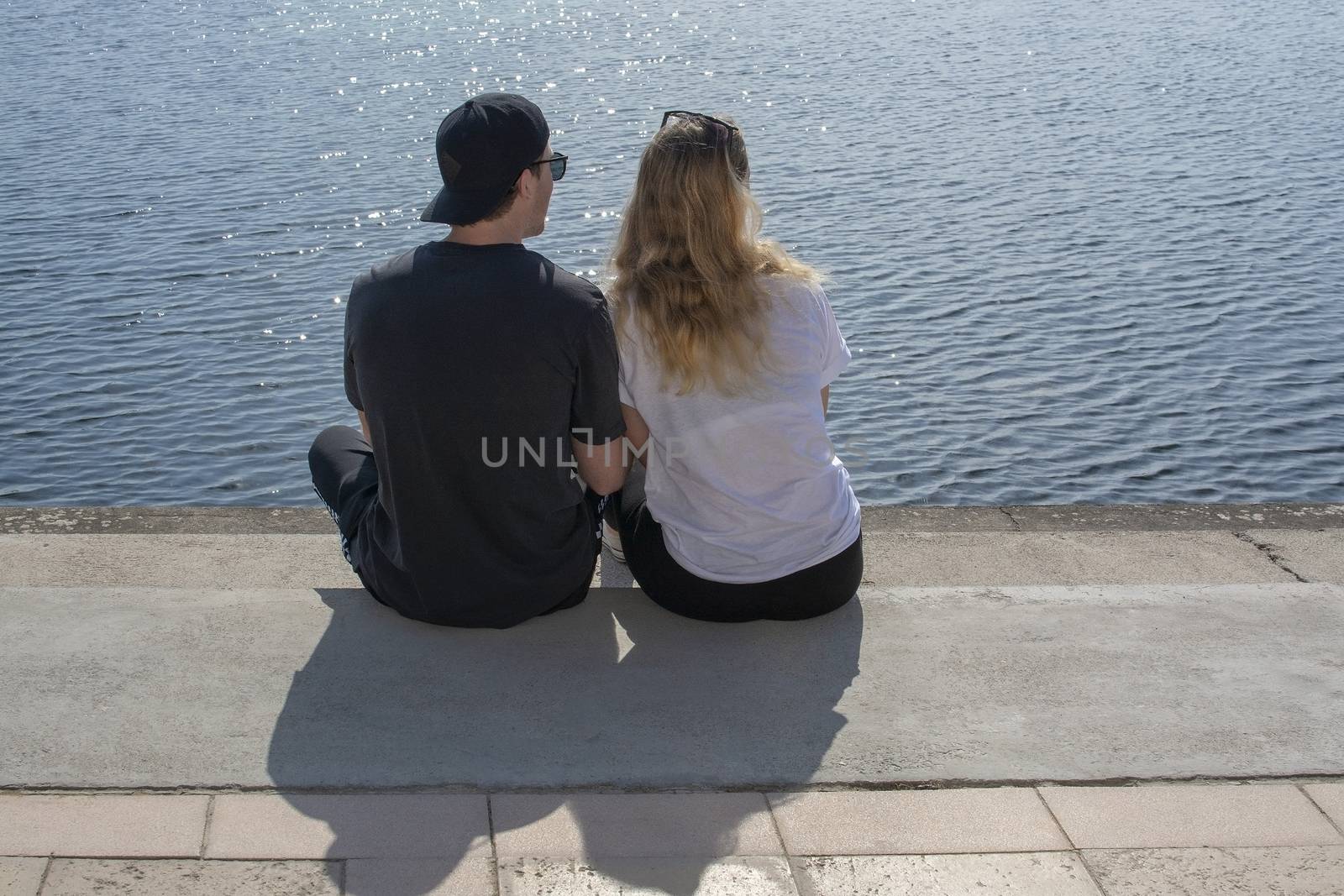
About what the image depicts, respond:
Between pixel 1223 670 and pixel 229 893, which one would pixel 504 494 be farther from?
pixel 1223 670

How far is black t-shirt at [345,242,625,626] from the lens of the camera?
2.93 meters

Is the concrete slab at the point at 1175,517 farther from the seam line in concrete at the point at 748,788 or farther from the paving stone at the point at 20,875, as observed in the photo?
the paving stone at the point at 20,875

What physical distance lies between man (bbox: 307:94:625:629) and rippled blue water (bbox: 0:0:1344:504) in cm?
355

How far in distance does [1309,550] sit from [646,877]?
9.25 feet

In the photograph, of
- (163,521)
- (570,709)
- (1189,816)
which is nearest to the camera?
(1189,816)

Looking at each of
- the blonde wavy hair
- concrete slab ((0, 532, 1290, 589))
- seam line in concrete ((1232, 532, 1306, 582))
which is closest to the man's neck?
the blonde wavy hair

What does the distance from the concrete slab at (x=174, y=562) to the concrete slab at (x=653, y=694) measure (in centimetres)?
31

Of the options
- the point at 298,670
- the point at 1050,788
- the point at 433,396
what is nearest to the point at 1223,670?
the point at 1050,788

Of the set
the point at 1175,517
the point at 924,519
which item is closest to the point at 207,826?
the point at 924,519

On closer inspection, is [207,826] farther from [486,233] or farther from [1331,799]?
[1331,799]

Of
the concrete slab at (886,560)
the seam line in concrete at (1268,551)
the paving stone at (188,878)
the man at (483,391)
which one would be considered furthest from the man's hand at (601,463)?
the seam line in concrete at (1268,551)

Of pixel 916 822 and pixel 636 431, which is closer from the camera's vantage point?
pixel 916 822

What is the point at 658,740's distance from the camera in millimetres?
2840

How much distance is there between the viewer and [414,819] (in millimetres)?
2535
